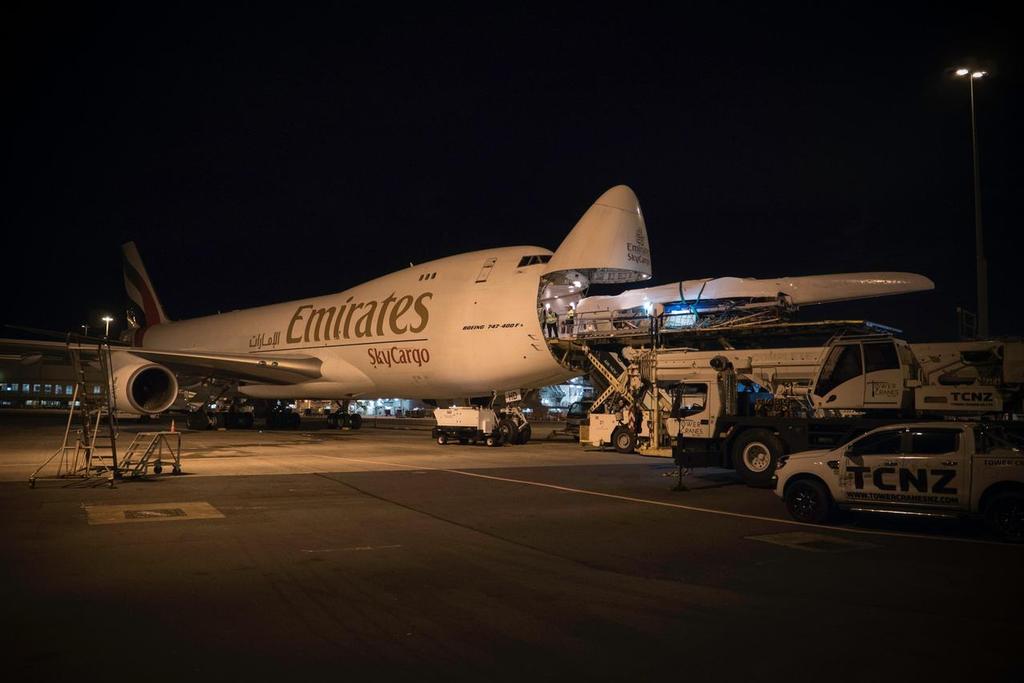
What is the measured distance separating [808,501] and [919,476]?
5.10 feet

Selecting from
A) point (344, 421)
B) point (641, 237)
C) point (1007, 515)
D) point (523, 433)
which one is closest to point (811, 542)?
point (1007, 515)

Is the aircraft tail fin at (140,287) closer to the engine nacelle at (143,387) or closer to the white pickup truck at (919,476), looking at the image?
the engine nacelle at (143,387)

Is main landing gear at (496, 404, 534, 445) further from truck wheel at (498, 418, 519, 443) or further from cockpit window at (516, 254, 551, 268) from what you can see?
cockpit window at (516, 254, 551, 268)

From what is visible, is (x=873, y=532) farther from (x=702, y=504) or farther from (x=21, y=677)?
(x=21, y=677)

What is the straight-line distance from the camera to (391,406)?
108438mm

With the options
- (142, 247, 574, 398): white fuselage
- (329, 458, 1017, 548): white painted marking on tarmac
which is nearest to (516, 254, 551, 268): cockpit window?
(142, 247, 574, 398): white fuselage

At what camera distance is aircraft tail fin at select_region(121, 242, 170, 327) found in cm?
4700

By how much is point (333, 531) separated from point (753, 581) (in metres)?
5.30

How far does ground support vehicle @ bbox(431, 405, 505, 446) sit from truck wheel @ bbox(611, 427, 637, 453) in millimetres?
5178

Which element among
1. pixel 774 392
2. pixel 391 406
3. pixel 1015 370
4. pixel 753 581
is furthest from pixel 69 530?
pixel 391 406

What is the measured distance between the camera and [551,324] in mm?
23453

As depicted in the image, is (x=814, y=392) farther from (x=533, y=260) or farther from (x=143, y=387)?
(x=143, y=387)

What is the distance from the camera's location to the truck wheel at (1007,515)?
966 cm

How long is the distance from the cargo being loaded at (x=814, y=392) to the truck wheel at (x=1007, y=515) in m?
3.59
